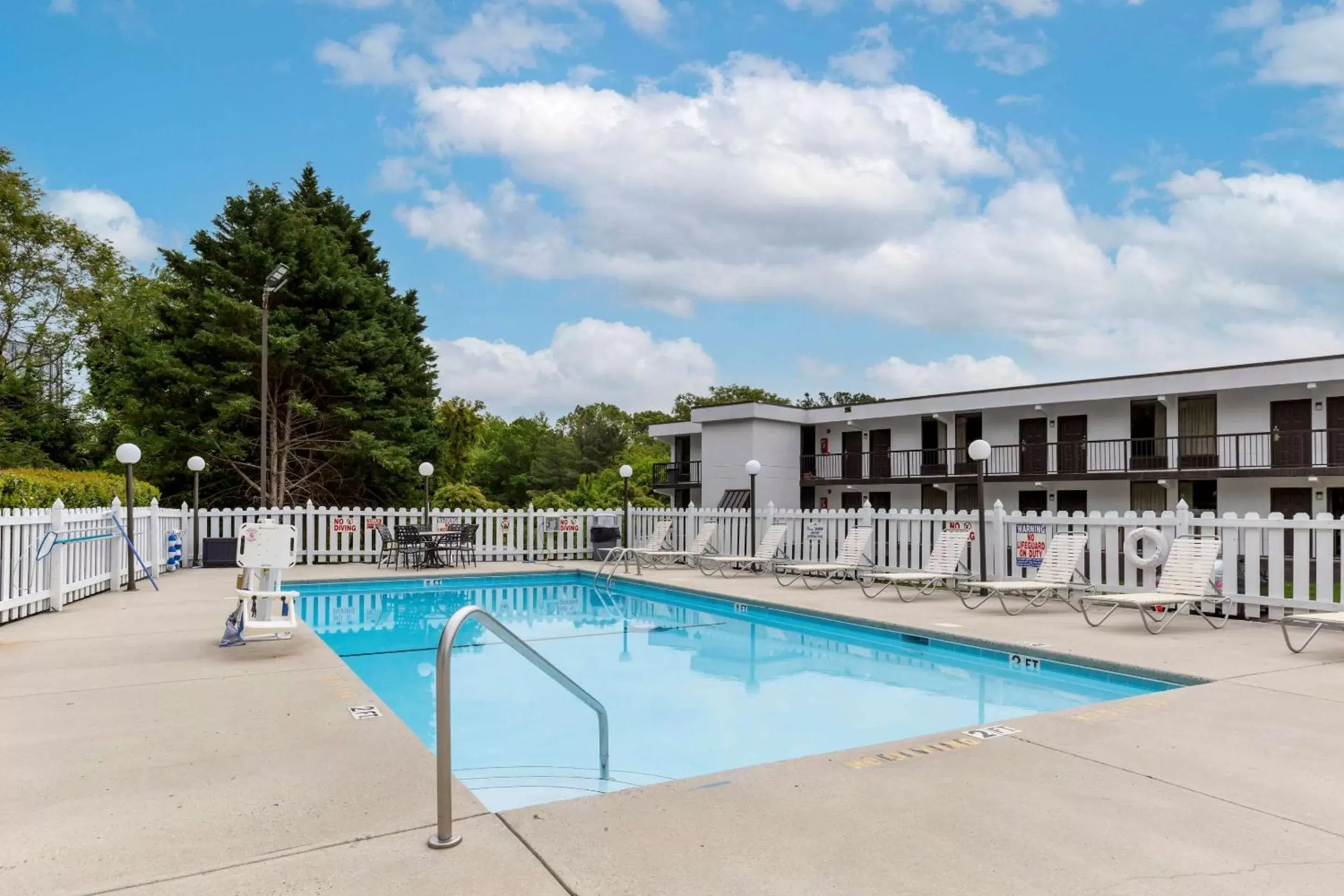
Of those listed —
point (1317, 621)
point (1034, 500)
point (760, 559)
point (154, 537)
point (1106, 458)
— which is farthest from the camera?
point (1034, 500)

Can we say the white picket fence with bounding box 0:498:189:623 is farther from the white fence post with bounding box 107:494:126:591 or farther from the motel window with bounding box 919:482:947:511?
the motel window with bounding box 919:482:947:511

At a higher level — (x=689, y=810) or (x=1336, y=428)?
(x=1336, y=428)

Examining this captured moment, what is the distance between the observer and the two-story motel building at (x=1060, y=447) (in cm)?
2189

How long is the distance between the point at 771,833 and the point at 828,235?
21.7m

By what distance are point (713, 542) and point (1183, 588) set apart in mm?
9803

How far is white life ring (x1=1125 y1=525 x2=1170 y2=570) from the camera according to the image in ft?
33.9

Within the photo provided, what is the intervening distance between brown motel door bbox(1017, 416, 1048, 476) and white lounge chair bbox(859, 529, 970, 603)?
14893 millimetres

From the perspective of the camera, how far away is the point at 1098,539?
36.1 ft

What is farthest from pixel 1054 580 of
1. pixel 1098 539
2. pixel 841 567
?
pixel 841 567

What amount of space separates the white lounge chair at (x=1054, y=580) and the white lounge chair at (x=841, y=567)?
8.03 ft

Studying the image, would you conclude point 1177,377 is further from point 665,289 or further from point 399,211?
point 399,211

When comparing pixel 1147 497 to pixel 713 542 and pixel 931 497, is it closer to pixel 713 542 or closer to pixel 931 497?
pixel 931 497

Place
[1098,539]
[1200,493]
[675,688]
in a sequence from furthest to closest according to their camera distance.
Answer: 1. [1200,493]
2. [1098,539]
3. [675,688]

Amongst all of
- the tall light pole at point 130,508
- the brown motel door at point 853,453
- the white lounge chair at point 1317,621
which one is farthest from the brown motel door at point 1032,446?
the tall light pole at point 130,508
